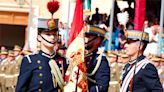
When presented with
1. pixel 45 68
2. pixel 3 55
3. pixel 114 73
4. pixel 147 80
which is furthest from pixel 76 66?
pixel 3 55

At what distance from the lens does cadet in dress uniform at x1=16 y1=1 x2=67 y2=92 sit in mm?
7168

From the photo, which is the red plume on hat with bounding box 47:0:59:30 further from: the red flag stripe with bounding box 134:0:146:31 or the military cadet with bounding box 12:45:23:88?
the military cadet with bounding box 12:45:23:88

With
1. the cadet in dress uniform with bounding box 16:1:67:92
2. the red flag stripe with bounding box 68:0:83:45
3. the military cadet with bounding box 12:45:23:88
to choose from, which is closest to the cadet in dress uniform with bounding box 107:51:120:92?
the military cadet with bounding box 12:45:23:88

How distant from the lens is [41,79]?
7.19 m

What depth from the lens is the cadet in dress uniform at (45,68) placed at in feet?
23.5

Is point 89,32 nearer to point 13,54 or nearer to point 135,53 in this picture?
point 135,53

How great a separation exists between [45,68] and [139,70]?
1.14 metres

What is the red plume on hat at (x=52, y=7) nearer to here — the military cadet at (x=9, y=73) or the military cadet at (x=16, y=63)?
the military cadet at (x=16, y=63)

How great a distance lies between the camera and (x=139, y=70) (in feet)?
22.6

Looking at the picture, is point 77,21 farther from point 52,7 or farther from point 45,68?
point 45,68

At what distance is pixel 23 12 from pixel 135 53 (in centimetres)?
1656

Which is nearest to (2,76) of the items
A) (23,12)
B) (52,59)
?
(23,12)

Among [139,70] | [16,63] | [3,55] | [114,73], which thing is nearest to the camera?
[139,70]

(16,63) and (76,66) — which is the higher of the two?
(76,66)
